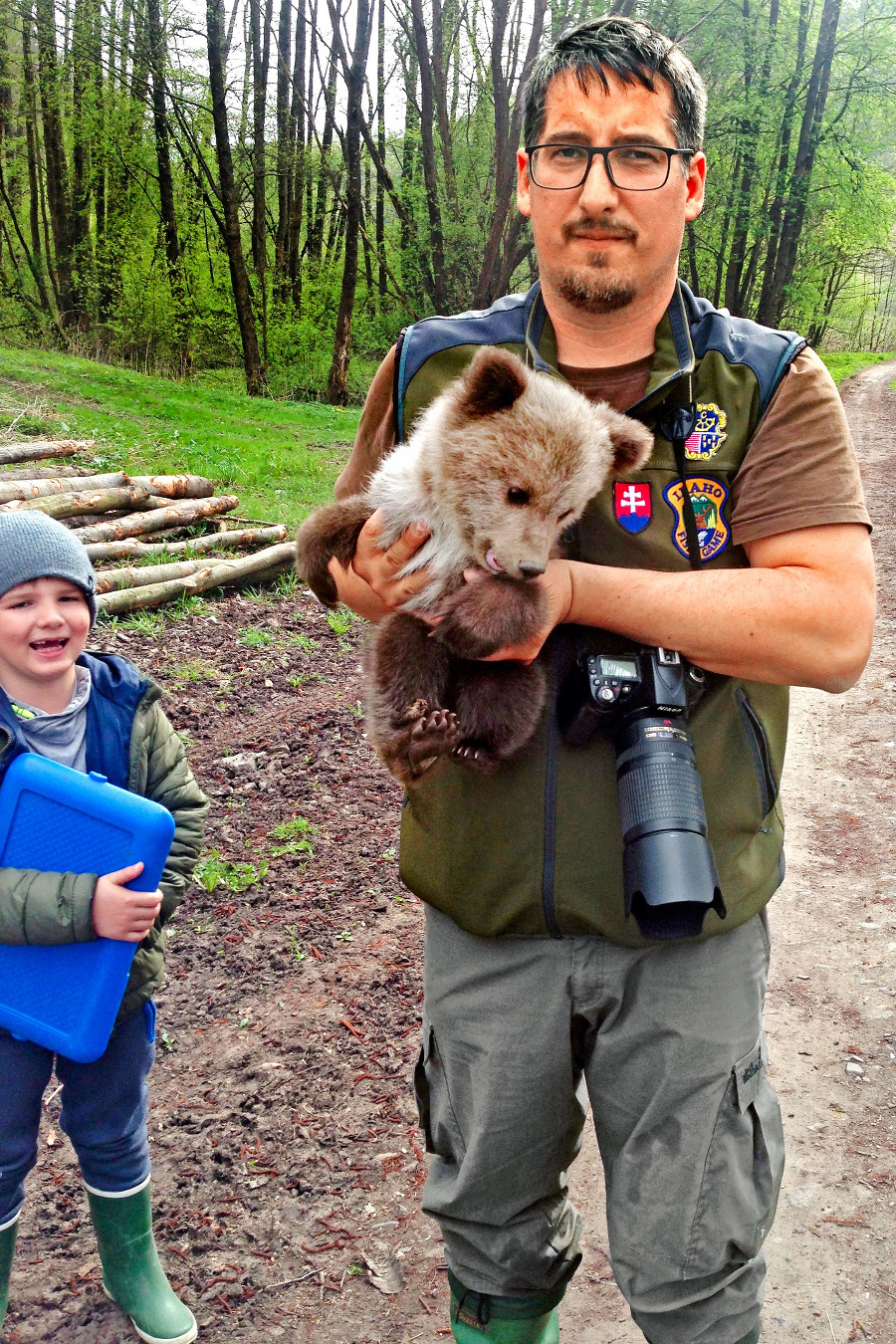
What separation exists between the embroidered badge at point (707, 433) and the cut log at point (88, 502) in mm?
7680

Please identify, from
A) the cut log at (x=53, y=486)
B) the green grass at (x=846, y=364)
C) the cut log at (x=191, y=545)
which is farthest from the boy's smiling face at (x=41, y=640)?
the green grass at (x=846, y=364)

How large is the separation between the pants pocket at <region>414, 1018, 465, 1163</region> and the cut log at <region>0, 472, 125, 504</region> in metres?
7.85

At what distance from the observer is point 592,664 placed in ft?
6.50

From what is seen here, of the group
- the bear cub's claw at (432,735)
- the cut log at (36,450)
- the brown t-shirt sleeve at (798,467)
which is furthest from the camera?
the cut log at (36,450)

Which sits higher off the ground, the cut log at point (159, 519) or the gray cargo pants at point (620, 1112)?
the gray cargo pants at point (620, 1112)

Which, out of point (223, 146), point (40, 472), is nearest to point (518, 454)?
point (40, 472)

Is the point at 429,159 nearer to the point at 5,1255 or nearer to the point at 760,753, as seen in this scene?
the point at 760,753

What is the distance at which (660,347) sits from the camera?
2135mm

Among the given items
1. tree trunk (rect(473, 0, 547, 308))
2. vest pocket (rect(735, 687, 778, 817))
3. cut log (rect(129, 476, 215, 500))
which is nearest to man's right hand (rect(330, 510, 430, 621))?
vest pocket (rect(735, 687, 778, 817))

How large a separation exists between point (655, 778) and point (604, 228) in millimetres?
1221

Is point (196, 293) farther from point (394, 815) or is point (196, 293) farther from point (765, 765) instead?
point (765, 765)

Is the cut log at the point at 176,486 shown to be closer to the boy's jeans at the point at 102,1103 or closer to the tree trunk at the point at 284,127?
the boy's jeans at the point at 102,1103

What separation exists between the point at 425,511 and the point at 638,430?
0.62m

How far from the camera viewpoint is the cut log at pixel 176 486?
31.8 ft
